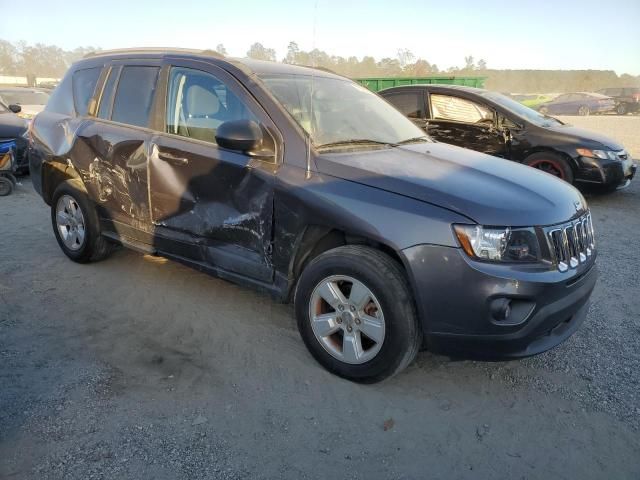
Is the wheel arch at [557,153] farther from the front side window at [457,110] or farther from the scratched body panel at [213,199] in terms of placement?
the scratched body panel at [213,199]

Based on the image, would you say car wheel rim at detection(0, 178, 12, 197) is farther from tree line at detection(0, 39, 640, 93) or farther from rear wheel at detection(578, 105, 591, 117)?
rear wheel at detection(578, 105, 591, 117)

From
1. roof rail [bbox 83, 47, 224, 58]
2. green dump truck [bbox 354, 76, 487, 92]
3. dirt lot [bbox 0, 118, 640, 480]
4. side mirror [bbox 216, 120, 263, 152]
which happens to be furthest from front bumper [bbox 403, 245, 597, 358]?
green dump truck [bbox 354, 76, 487, 92]

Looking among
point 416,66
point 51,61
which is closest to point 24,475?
point 416,66

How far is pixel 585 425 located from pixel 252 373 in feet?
6.22

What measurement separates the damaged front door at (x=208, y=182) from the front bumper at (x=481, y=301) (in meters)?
1.11

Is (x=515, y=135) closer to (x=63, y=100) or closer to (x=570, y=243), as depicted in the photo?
(x=570, y=243)

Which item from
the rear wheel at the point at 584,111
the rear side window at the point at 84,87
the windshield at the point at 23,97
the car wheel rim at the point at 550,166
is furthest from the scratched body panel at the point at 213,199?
the rear wheel at the point at 584,111

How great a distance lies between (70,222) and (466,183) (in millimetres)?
3709

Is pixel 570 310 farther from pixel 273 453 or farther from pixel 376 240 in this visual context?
pixel 273 453

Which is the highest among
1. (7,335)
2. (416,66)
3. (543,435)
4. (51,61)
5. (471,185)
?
(51,61)

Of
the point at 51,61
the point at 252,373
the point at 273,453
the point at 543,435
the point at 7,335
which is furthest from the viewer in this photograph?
the point at 51,61

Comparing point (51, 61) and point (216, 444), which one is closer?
point (216, 444)

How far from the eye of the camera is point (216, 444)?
2.44 metres

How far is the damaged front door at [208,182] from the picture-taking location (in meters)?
3.26
